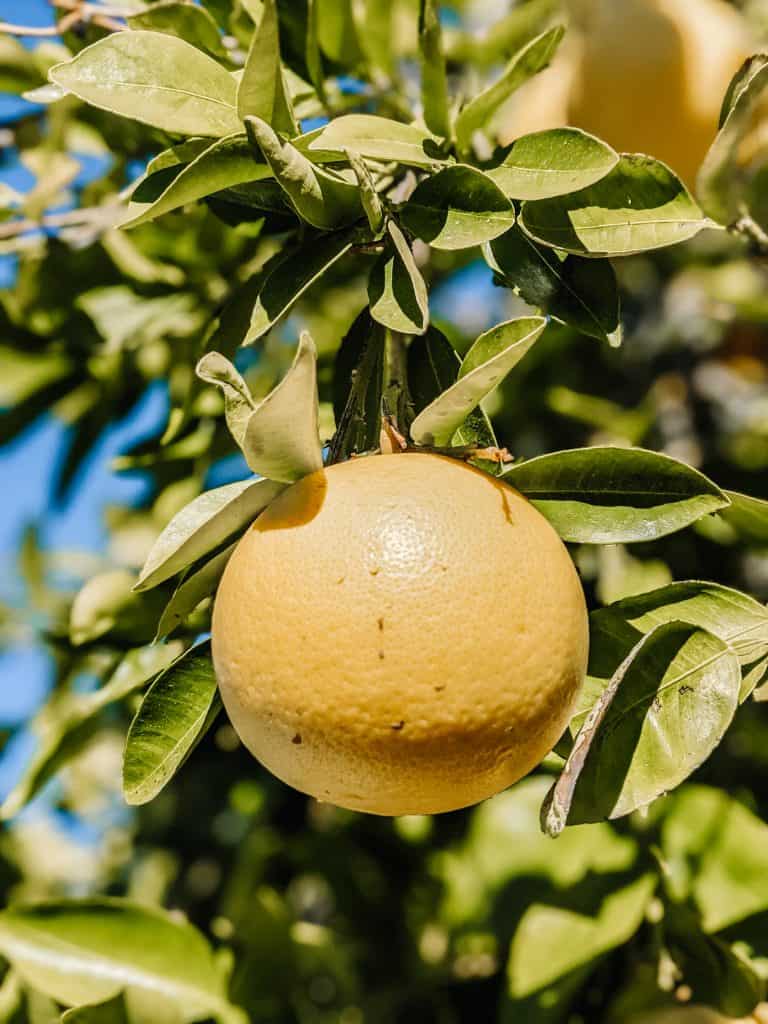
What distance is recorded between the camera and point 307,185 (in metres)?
0.81

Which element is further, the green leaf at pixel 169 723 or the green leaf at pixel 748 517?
the green leaf at pixel 748 517

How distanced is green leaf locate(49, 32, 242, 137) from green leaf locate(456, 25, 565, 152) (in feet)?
0.82

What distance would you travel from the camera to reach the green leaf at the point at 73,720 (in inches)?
46.6

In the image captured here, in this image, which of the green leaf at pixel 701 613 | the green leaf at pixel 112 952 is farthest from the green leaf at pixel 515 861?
the green leaf at pixel 701 613

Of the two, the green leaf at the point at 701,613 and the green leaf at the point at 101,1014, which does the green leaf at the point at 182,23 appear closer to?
the green leaf at the point at 701,613

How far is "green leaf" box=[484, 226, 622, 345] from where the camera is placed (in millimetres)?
888

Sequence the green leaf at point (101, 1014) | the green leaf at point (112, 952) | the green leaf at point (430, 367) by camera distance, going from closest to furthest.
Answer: the green leaf at point (430, 367) < the green leaf at point (101, 1014) < the green leaf at point (112, 952)

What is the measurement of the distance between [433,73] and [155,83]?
31cm

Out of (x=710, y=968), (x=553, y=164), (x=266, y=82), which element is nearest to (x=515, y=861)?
(x=710, y=968)

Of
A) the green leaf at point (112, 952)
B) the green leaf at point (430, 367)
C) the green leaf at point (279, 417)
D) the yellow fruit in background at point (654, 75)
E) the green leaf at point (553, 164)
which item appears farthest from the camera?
the yellow fruit in background at point (654, 75)

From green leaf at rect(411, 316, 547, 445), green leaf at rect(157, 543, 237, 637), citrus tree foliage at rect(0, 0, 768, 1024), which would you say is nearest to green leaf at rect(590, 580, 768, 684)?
citrus tree foliage at rect(0, 0, 768, 1024)

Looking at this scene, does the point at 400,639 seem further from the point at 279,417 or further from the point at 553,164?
the point at 553,164

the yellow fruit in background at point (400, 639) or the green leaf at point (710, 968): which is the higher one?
the yellow fruit in background at point (400, 639)

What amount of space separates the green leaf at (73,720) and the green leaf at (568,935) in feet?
1.99
